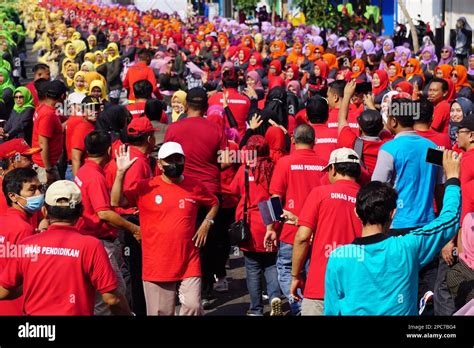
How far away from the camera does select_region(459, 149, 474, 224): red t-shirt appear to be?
7965 millimetres

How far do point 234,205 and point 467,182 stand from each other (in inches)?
121

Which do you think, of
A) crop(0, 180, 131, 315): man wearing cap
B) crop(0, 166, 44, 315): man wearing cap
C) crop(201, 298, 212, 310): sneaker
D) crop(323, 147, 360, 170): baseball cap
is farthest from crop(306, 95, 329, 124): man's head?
crop(0, 180, 131, 315): man wearing cap

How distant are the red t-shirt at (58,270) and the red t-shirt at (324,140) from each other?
445cm

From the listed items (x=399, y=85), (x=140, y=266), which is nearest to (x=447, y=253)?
(x=140, y=266)

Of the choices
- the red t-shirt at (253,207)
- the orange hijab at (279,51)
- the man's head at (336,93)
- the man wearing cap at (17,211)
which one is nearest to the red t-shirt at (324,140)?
the red t-shirt at (253,207)

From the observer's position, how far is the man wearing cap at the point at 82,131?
10938 millimetres

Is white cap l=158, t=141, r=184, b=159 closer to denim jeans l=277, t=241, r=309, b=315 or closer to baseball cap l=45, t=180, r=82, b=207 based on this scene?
baseball cap l=45, t=180, r=82, b=207

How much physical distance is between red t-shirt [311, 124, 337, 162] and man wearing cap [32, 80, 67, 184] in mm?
3117

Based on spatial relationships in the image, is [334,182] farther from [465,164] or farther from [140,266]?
[140,266]

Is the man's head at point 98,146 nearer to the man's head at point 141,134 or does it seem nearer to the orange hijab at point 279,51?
the man's head at point 141,134

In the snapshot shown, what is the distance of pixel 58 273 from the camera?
20.7 ft

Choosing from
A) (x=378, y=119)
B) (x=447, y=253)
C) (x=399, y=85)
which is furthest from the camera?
(x=399, y=85)
